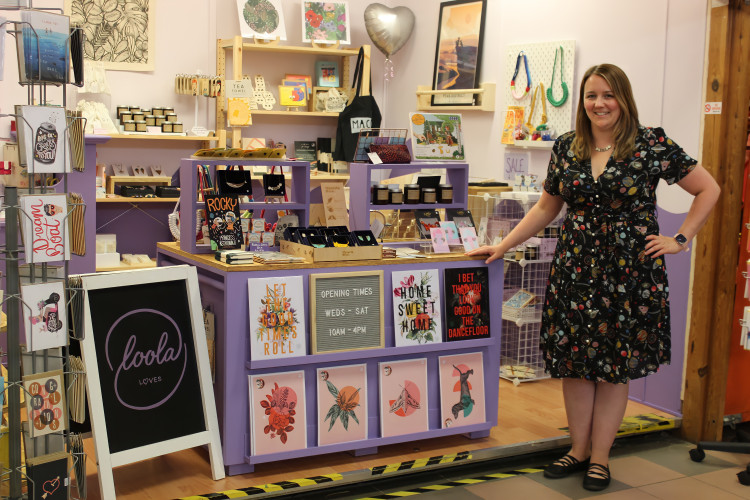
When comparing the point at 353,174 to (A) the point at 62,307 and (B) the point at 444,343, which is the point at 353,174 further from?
(A) the point at 62,307

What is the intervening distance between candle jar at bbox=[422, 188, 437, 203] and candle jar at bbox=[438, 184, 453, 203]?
6cm

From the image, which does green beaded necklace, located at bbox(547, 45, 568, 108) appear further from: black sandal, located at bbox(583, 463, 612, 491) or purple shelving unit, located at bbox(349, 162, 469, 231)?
black sandal, located at bbox(583, 463, 612, 491)

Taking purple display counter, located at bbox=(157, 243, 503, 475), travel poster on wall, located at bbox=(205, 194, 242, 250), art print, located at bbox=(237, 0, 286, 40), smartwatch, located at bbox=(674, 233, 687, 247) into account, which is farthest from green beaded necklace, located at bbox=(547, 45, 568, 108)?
travel poster on wall, located at bbox=(205, 194, 242, 250)

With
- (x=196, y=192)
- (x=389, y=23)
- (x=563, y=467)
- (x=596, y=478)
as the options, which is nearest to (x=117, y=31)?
(x=389, y=23)

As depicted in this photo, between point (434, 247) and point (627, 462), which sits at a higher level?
point (434, 247)

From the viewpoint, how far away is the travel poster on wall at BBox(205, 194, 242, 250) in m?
3.71

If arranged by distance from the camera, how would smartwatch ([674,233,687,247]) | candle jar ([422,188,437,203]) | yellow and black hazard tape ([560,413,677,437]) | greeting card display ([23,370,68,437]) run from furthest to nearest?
candle jar ([422,188,437,203])
yellow and black hazard tape ([560,413,677,437])
smartwatch ([674,233,687,247])
greeting card display ([23,370,68,437])

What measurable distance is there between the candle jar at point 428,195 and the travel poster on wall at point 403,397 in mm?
988

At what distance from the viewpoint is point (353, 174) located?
4422 mm

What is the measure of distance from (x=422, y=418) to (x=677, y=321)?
1.57 m

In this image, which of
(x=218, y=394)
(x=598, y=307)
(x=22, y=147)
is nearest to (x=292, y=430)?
(x=218, y=394)

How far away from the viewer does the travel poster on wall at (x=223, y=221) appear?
12.2ft

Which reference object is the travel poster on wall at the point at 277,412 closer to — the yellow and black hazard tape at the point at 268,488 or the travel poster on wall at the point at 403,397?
the yellow and black hazard tape at the point at 268,488

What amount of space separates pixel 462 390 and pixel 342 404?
62 cm
